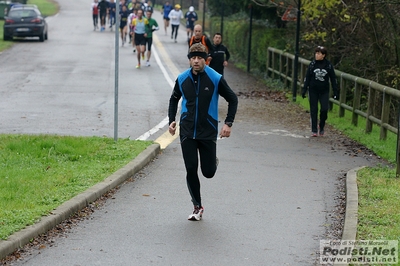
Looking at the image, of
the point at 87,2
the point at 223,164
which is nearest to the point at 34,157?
the point at 223,164

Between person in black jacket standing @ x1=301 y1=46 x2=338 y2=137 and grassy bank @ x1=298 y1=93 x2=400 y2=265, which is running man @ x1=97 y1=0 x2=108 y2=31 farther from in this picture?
grassy bank @ x1=298 y1=93 x2=400 y2=265

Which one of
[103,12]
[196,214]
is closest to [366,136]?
[196,214]

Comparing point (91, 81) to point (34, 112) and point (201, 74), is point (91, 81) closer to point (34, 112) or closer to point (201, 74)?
point (34, 112)

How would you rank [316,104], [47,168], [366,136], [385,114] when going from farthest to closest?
[366,136]
[316,104]
[385,114]
[47,168]

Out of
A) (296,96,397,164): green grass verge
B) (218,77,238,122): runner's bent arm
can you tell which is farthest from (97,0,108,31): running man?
(218,77,238,122): runner's bent arm

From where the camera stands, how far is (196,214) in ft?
27.4

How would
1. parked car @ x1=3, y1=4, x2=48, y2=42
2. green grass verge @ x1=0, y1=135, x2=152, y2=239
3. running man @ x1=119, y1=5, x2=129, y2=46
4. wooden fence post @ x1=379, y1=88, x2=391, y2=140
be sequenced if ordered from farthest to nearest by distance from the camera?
running man @ x1=119, y1=5, x2=129, y2=46, parked car @ x1=3, y1=4, x2=48, y2=42, wooden fence post @ x1=379, y1=88, x2=391, y2=140, green grass verge @ x1=0, y1=135, x2=152, y2=239

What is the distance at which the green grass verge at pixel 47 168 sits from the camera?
8.09m

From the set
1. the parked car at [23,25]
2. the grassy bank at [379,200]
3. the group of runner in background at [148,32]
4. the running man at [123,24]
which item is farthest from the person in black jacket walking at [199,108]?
the parked car at [23,25]

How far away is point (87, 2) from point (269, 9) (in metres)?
57.4

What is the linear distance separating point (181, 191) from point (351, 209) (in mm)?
2251

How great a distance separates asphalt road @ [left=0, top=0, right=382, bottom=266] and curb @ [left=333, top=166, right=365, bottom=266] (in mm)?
242

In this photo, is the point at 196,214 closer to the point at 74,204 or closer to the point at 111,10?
the point at 74,204

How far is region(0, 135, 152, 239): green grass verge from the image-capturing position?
8092 mm
